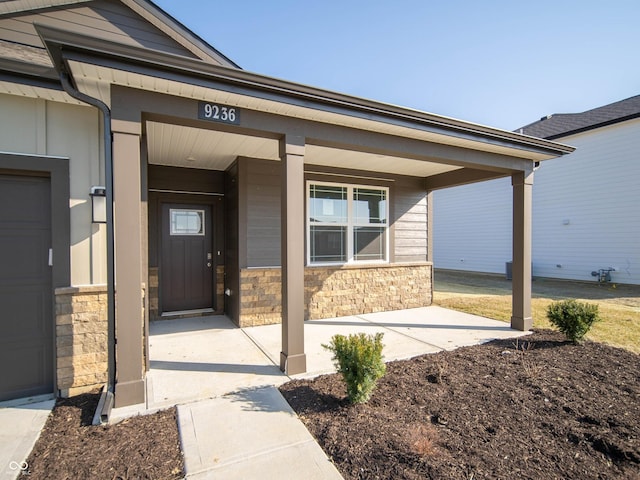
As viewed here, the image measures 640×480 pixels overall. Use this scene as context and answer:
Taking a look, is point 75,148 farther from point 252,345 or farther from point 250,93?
point 252,345

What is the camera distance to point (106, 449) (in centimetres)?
217

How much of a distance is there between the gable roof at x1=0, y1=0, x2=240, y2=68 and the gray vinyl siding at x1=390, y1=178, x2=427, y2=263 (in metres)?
3.99

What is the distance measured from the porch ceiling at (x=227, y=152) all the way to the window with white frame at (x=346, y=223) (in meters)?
0.50

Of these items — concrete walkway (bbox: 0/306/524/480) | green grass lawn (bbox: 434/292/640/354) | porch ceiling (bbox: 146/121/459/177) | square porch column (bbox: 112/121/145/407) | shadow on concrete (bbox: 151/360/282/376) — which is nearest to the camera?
concrete walkway (bbox: 0/306/524/480)

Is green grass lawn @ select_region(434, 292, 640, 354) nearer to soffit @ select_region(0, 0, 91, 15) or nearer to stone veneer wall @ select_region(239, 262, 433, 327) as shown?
stone veneer wall @ select_region(239, 262, 433, 327)

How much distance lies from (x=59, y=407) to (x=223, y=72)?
10.4 ft

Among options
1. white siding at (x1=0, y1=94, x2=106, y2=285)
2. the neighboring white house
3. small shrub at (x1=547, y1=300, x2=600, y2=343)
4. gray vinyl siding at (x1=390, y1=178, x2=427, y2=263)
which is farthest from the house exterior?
the neighboring white house

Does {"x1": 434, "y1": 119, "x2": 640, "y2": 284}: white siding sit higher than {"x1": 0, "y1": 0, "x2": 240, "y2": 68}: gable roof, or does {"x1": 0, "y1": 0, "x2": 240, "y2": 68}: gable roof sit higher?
{"x1": 0, "y1": 0, "x2": 240, "y2": 68}: gable roof

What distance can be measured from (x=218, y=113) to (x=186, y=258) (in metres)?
3.52

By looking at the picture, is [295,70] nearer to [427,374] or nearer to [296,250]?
[296,250]

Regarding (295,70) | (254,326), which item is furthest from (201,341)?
(295,70)

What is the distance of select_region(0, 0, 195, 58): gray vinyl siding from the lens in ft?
12.3

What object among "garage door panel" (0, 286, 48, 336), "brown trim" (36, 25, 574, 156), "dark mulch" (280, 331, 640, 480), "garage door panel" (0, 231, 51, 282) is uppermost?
"brown trim" (36, 25, 574, 156)

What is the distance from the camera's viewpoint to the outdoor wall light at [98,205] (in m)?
2.94
